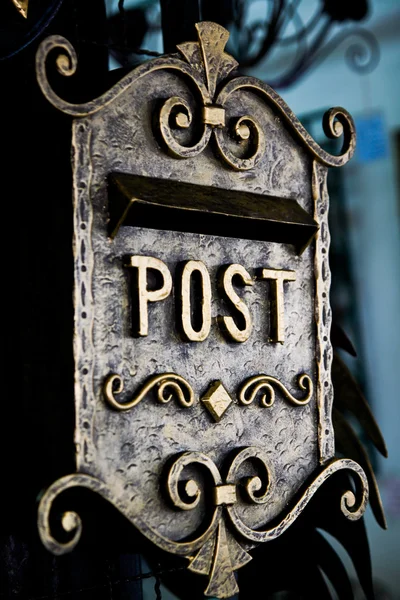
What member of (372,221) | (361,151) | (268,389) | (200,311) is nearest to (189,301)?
(200,311)

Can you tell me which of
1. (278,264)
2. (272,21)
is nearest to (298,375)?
(278,264)

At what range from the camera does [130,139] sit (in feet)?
2.23

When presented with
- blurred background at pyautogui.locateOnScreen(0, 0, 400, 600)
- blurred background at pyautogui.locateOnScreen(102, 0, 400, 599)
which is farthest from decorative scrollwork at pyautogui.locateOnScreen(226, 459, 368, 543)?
blurred background at pyautogui.locateOnScreen(102, 0, 400, 599)

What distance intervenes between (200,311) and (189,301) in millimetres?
15

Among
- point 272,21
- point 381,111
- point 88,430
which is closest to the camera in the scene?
point 88,430

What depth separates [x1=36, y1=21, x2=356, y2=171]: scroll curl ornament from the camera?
66 centimetres

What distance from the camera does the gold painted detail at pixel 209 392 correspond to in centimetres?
65

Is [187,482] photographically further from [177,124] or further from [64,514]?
[177,124]

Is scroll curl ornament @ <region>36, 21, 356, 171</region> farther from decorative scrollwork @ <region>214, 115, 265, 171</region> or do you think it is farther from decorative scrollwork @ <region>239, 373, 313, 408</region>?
decorative scrollwork @ <region>239, 373, 313, 408</region>

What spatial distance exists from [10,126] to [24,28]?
9 cm

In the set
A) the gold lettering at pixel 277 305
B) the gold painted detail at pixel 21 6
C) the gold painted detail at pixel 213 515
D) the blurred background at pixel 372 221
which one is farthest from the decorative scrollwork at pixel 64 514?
the blurred background at pixel 372 221

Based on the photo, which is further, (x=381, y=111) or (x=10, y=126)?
(x=381, y=111)

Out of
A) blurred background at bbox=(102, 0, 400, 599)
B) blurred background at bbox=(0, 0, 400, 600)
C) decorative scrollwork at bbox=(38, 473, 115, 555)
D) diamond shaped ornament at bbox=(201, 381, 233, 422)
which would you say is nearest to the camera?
decorative scrollwork at bbox=(38, 473, 115, 555)

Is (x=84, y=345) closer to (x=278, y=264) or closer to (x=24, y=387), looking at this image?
(x=24, y=387)
